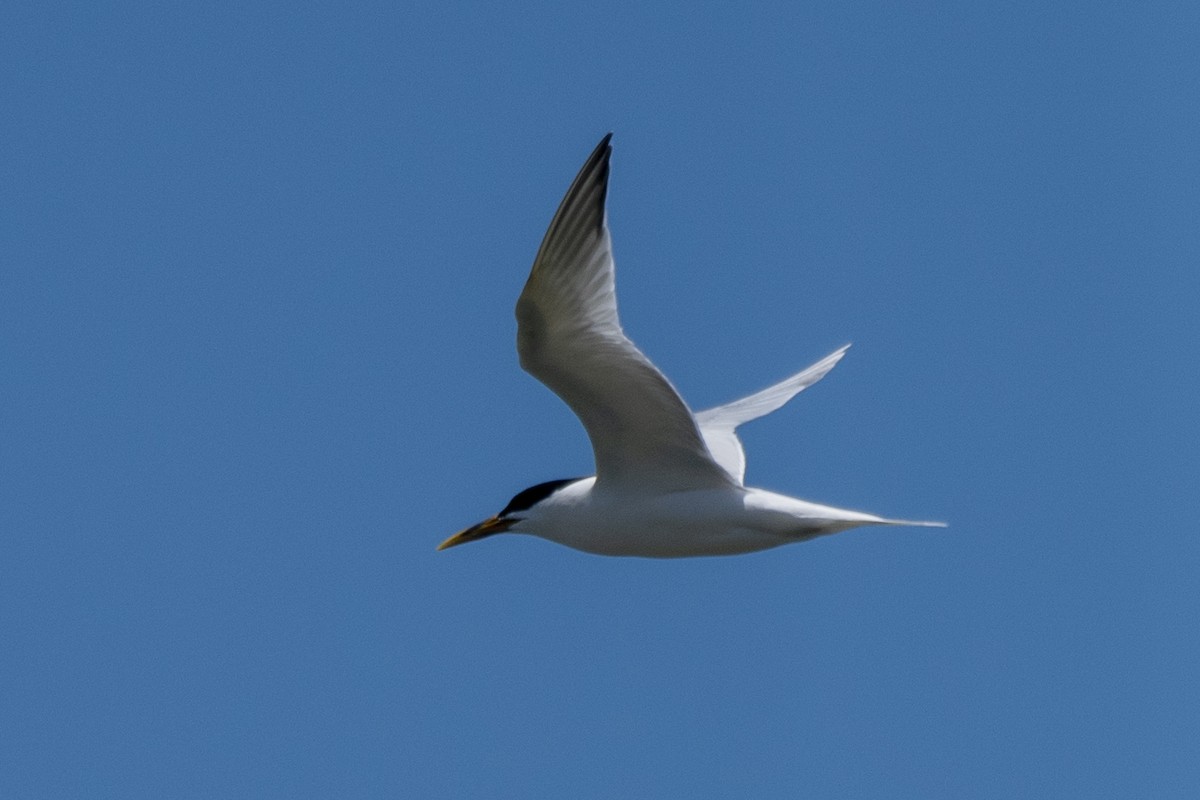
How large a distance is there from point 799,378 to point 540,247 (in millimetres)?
4064

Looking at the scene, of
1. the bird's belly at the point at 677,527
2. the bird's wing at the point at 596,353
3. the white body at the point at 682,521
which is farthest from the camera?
the bird's belly at the point at 677,527

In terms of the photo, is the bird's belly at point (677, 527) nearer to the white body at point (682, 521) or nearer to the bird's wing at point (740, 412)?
the white body at point (682, 521)

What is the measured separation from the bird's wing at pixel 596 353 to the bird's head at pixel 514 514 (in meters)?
0.70

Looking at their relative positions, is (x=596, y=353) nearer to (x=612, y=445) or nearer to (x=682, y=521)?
(x=612, y=445)

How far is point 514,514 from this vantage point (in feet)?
38.1

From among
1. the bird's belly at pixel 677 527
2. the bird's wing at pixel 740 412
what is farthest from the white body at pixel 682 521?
the bird's wing at pixel 740 412

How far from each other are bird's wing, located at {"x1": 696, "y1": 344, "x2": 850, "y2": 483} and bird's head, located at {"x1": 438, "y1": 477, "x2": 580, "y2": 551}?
1166 mm

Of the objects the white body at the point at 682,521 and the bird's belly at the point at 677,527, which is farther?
the bird's belly at the point at 677,527

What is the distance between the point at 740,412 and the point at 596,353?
3.13 meters

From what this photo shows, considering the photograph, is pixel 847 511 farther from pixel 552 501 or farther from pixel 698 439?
pixel 552 501

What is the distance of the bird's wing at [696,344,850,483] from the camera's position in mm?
12312

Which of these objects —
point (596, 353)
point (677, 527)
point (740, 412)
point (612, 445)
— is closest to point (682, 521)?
point (677, 527)

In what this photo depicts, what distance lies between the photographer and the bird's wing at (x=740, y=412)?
12.3 meters

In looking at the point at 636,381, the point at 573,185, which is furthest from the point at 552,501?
the point at 573,185
